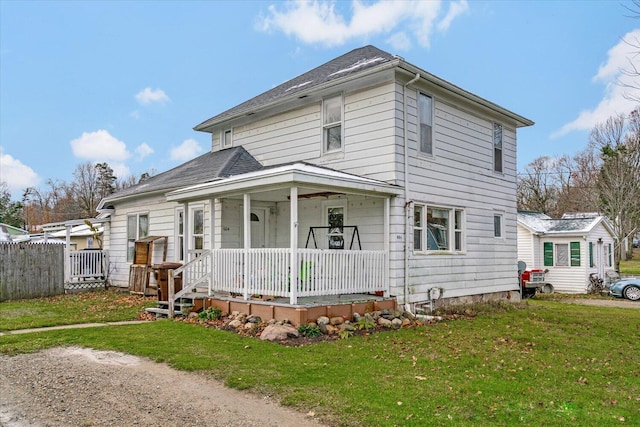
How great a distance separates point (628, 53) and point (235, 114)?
9.93 meters

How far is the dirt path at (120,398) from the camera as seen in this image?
441cm

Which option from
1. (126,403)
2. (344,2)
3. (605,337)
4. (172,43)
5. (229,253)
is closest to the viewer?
(126,403)

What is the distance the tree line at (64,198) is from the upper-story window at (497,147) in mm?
38782

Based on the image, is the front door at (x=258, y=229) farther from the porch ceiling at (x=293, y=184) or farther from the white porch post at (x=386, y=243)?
the white porch post at (x=386, y=243)

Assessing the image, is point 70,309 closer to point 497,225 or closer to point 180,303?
point 180,303

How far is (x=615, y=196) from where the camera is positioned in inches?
1037

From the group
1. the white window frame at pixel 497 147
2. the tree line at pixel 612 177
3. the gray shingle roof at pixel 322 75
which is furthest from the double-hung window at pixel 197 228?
the tree line at pixel 612 177

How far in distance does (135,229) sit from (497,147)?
12.1 meters

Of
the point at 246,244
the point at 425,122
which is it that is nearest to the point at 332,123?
the point at 425,122

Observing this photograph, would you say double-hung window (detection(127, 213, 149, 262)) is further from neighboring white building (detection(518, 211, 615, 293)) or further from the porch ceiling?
neighboring white building (detection(518, 211, 615, 293))

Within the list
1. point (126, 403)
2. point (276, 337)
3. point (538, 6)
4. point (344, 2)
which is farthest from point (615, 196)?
point (126, 403)

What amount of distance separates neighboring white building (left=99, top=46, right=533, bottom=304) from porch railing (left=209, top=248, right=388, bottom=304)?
3 centimetres

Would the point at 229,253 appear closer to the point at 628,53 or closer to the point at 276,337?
the point at 276,337

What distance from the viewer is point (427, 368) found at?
245 inches
